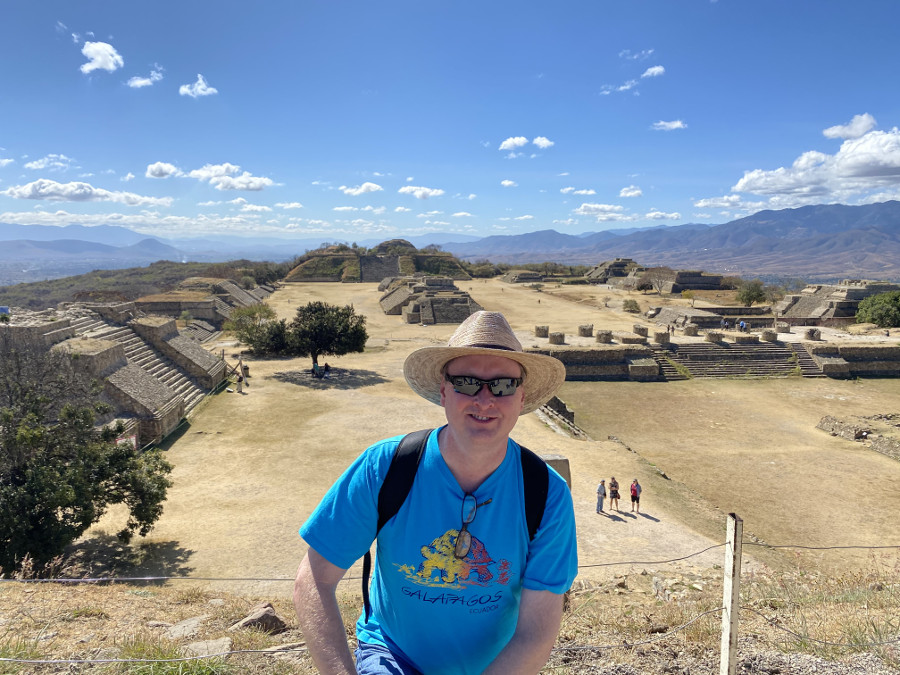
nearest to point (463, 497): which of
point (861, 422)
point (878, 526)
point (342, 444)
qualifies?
point (342, 444)

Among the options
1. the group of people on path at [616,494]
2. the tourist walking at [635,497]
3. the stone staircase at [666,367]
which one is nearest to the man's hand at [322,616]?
the group of people on path at [616,494]

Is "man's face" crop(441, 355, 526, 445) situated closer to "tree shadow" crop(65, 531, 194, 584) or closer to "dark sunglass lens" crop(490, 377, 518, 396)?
"dark sunglass lens" crop(490, 377, 518, 396)

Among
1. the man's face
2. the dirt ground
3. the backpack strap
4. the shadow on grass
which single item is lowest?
the dirt ground

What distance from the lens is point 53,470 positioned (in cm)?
632

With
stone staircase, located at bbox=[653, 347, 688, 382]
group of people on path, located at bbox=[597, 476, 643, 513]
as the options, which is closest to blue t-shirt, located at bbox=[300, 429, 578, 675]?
group of people on path, located at bbox=[597, 476, 643, 513]

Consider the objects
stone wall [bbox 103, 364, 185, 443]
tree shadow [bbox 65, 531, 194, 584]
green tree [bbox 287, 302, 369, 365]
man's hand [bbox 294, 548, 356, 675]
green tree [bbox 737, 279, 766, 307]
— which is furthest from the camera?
green tree [bbox 737, 279, 766, 307]

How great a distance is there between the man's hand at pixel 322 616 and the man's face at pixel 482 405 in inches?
26.9

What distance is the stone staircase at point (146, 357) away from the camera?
1480 centimetres

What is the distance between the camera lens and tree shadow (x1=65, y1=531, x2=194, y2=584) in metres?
6.67

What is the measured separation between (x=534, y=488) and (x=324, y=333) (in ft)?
55.2

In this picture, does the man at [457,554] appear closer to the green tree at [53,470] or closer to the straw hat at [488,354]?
the straw hat at [488,354]

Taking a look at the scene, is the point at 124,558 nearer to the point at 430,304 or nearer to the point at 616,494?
the point at 616,494

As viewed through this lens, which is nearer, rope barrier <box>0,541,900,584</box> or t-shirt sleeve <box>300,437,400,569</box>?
t-shirt sleeve <box>300,437,400,569</box>

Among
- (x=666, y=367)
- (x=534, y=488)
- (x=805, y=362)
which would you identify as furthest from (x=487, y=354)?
(x=805, y=362)
